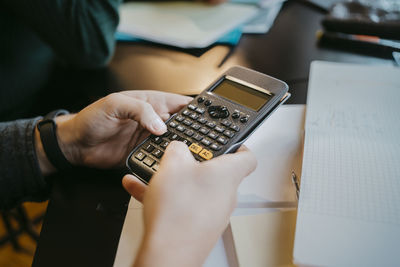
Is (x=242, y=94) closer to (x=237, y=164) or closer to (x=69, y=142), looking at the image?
(x=237, y=164)

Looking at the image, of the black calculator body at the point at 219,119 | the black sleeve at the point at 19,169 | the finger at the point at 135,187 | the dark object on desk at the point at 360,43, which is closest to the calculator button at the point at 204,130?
the black calculator body at the point at 219,119

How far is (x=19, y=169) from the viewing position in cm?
43

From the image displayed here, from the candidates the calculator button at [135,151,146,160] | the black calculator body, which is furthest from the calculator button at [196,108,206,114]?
the calculator button at [135,151,146,160]

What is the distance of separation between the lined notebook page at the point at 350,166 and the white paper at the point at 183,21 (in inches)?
9.5

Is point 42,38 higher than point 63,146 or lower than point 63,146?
higher

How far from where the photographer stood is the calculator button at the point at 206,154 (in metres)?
0.38

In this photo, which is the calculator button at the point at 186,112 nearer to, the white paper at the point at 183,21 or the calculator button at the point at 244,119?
the calculator button at the point at 244,119

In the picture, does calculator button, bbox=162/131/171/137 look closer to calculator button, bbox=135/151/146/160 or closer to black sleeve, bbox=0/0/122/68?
calculator button, bbox=135/151/146/160

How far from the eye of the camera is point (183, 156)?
1.11ft

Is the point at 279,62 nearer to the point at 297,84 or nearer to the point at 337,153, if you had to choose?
the point at 297,84

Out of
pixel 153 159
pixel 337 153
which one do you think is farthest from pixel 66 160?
pixel 337 153

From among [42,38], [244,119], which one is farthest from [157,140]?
[42,38]

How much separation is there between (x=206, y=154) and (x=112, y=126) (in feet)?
0.49

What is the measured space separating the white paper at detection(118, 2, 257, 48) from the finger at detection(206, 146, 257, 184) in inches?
14.0
